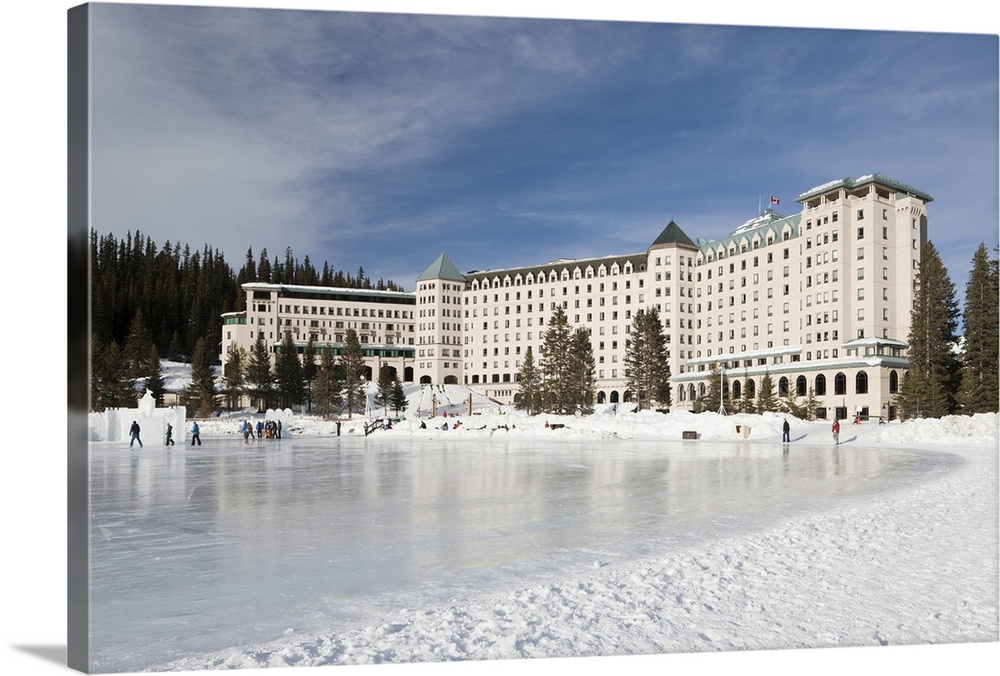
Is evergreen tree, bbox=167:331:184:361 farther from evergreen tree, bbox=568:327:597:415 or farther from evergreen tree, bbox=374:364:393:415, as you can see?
evergreen tree, bbox=374:364:393:415

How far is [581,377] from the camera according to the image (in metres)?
53.4

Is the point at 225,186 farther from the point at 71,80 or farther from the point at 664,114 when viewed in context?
the point at 664,114

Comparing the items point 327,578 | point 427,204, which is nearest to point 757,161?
point 427,204

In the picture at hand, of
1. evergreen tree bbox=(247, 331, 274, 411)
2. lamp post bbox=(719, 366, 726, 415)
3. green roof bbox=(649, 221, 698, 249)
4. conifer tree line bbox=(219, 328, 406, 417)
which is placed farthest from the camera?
lamp post bbox=(719, 366, 726, 415)

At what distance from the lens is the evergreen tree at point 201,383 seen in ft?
59.3

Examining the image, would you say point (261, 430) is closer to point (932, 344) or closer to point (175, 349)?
point (175, 349)

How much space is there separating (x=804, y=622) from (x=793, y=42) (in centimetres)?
625

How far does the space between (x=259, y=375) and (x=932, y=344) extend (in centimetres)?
2221

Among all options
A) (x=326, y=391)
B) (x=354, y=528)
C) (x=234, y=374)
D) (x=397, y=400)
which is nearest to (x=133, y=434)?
(x=354, y=528)

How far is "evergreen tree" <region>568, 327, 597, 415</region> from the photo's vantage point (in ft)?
171

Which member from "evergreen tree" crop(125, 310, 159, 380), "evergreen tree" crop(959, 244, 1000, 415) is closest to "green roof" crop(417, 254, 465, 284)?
"evergreen tree" crop(125, 310, 159, 380)

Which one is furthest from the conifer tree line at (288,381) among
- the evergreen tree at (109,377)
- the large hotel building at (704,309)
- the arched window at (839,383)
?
the arched window at (839,383)

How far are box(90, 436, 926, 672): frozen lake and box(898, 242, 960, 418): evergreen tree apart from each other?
6.30 ft

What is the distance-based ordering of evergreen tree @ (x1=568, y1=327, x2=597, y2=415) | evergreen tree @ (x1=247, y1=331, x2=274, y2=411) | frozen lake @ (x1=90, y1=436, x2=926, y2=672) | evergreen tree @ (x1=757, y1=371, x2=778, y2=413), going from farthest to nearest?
1. evergreen tree @ (x1=568, y1=327, x2=597, y2=415)
2. evergreen tree @ (x1=757, y1=371, x2=778, y2=413)
3. evergreen tree @ (x1=247, y1=331, x2=274, y2=411)
4. frozen lake @ (x1=90, y1=436, x2=926, y2=672)
